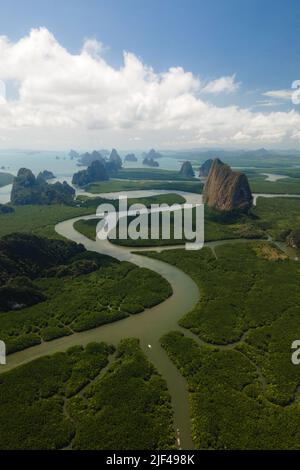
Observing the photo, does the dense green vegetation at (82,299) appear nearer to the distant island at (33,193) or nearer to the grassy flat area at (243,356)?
the grassy flat area at (243,356)

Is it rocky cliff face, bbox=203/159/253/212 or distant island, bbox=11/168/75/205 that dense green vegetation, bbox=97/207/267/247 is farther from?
distant island, bbox=11/168/75/205

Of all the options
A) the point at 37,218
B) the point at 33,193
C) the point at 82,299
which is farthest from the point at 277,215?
the point at 33,193

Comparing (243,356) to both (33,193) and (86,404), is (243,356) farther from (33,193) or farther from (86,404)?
(33,193)

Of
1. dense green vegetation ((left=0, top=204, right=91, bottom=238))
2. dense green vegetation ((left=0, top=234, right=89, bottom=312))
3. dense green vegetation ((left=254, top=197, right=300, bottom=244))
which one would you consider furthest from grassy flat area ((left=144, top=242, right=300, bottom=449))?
dense green vegetation ((left=0, top=204, right=91, bottom=238))

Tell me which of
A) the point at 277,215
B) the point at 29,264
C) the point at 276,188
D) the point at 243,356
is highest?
the point at 276,188

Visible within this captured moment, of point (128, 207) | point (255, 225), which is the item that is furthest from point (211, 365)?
point (128, 207)
